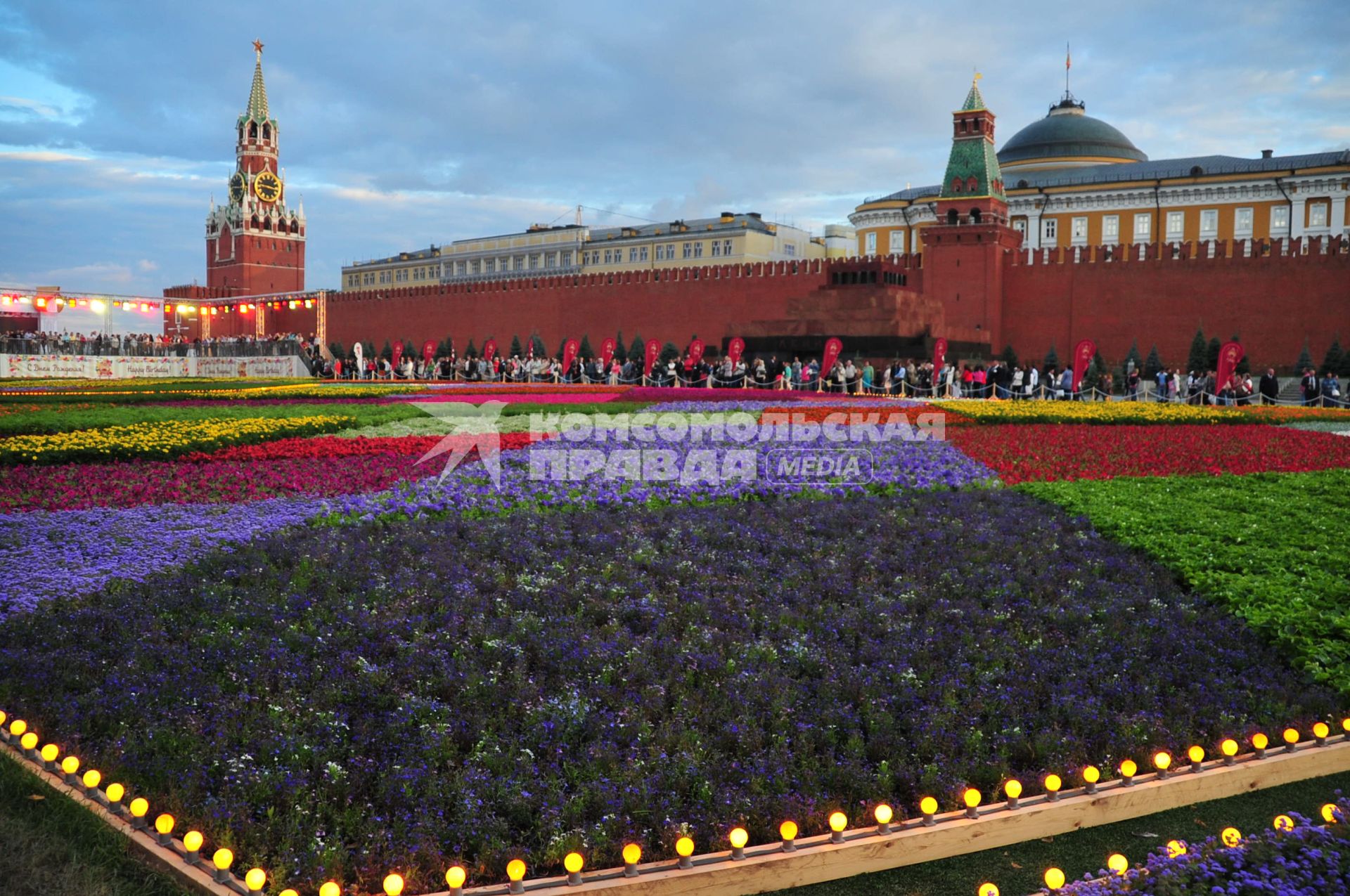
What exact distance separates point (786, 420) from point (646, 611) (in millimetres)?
6942

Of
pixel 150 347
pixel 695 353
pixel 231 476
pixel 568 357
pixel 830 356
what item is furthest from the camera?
pixel 150 347

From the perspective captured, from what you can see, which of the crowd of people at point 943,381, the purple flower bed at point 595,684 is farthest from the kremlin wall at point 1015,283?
the purple flower bed at point 595,684

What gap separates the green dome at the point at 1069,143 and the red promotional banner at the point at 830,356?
31.3m

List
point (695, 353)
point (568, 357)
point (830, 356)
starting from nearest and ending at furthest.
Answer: point (830, 356), point (695, 353), point (568, 357)

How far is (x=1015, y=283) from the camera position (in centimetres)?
2802

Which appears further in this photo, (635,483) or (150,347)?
(150,347)

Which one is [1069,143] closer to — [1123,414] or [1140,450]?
[1123,414]

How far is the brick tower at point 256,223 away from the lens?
217 ft

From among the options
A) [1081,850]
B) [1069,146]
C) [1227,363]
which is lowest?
[1081,850]

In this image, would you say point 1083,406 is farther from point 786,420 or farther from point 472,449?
point 472,449

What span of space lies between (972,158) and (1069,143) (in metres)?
20.4

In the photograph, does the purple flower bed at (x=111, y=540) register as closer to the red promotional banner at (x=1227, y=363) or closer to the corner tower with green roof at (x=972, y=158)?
the red promotional banner at (x=1227, y=363)

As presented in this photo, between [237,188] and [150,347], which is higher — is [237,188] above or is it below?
above

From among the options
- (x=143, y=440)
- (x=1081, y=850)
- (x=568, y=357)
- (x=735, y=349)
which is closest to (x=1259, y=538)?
(x=1081, y=850)
